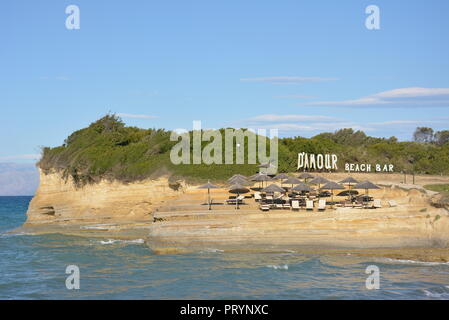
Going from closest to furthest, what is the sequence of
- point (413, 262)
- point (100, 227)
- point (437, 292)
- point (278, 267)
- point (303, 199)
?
point (437, 292), point (278, 267), point (413, 262), point (303, 199), point (100, 227)

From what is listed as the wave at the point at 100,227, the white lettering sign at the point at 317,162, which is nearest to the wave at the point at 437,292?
the wave at the point at 100,227

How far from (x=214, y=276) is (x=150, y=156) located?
82.9 ft

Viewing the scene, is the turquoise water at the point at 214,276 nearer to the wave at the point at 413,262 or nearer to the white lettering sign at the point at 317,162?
the wave at the point at 413,262

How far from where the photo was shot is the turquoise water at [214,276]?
21984 millimetres

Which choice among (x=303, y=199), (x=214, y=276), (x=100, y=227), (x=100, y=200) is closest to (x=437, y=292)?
(x=214, y=276)

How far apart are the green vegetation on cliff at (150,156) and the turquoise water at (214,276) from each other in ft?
44.5

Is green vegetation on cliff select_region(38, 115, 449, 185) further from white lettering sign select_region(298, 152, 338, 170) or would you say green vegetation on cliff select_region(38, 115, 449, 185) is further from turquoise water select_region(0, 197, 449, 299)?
turquoise water select_region(0, 197, 449, 299)

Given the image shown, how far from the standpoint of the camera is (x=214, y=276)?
24.8 metres

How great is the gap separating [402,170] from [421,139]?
112ft

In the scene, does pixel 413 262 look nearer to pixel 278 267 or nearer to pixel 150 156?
pixel 278 267

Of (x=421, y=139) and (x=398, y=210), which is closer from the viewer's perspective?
(x=398, y=210)
